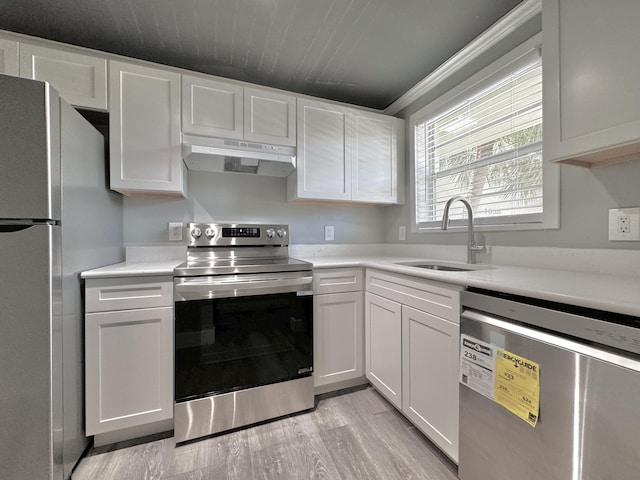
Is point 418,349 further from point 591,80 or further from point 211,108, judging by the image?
point 211,108

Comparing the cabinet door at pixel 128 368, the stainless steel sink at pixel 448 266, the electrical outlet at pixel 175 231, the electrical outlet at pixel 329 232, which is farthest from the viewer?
the electrical outlet at pixel 329 232

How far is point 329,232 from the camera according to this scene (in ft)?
8.01

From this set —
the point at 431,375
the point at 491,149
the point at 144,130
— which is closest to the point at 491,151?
the point at 491,149

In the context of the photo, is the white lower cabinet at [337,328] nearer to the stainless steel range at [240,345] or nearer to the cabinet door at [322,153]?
the stainless steel range at [240,345]

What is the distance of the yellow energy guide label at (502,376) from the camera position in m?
0.84

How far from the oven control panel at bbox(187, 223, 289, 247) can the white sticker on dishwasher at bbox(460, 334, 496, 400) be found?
57.4 inches

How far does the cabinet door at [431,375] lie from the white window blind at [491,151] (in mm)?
826

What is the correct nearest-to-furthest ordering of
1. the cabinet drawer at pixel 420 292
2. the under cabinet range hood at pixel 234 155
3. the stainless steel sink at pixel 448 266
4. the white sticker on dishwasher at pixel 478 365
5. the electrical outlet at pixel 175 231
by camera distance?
the white sticker on dishwasher at pixel 478 365, the cabinet drawer at pixel 420 292, the stainless steel sink at pixel 448 266, the under cabinet range hood at pixel 234 155, the electrical outlet at pixel 175 231

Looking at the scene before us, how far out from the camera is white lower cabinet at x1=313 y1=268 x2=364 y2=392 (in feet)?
5.70

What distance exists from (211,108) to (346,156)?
1044 millimetres

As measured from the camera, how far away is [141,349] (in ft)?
4.54

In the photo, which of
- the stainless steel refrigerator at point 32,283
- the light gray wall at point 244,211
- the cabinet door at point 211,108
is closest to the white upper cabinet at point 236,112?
the cabinet door at point 211,108

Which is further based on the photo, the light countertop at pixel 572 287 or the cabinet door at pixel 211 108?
the cabinet door at pixel 211 108

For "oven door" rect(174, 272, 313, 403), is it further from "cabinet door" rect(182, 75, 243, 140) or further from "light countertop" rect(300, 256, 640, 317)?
"cabinet door" rect(182, 75, 243, 140)
